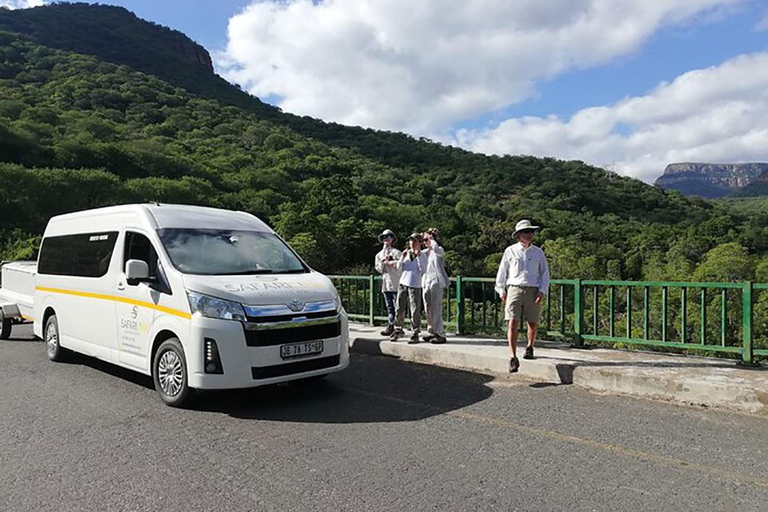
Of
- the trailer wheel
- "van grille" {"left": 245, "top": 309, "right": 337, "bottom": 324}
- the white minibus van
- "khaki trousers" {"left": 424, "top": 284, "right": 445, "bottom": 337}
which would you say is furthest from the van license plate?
the trailer wheel

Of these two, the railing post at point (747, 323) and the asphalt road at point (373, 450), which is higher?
the railing post at point (747, 323)

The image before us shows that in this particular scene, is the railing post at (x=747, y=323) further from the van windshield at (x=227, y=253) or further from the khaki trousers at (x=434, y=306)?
the van windshield at (x=227, y=253)

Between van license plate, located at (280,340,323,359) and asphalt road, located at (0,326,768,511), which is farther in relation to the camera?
van license plate, located at (280,340,323,359)

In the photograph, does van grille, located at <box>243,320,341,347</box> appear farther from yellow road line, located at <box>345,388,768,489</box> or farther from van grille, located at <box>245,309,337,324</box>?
yellow road line, located at <box>345,388,768,489</box>

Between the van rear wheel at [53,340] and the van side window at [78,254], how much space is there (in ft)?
2.43

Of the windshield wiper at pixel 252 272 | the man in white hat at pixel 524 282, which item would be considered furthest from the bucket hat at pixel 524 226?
the windshield wiper at pixel 252 272

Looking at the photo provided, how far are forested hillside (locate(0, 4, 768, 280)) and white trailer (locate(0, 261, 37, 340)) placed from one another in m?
17.9

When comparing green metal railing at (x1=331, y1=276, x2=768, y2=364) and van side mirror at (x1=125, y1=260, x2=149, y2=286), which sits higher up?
van side mirror at (x1=125, y1=260, x2=149, y2=286)

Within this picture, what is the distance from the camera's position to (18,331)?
490 inches

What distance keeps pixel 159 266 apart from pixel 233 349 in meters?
1.43

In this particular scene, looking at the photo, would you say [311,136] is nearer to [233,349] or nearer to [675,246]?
[675,246]

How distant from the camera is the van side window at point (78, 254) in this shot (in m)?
7.10

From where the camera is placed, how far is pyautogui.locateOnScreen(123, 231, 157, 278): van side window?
6262mm

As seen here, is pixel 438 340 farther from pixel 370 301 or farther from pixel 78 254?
pixel 78 254
